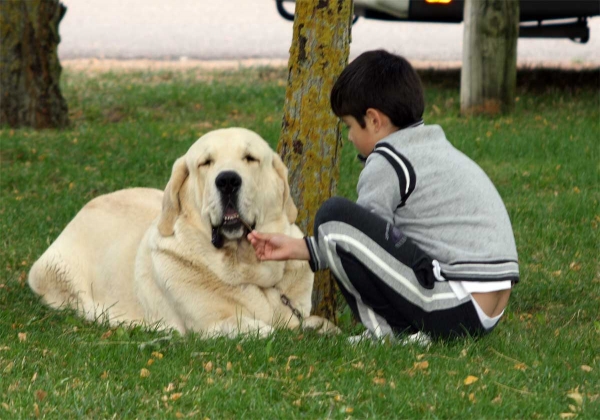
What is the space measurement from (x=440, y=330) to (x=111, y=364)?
140 cm

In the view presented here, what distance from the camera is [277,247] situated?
4371mm

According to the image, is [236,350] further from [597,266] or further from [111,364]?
[597,266]

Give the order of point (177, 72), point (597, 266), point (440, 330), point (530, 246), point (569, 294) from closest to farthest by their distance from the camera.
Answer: point (440, 330) → point (569, 294) → point (597, 266) → point (530, 246) → point (177, 72)

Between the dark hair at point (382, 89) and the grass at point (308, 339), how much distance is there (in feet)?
3.30

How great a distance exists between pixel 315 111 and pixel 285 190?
538 mm

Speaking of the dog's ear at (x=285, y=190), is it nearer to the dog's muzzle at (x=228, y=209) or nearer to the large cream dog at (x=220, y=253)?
the large cream dog at (x=220, y=253)

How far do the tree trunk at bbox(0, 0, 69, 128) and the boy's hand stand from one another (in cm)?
580

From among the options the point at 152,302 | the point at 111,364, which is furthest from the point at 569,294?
the point at 111,364

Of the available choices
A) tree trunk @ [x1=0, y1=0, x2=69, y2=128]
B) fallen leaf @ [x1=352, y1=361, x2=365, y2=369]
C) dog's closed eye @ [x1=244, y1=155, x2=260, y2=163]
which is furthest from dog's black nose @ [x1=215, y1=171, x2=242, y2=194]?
tree trunk @ [x1=0, y1=0, x2=69, y2=128]

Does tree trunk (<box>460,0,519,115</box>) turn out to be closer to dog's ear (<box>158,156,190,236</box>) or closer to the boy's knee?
dog's ear (<box>158,156,190,236</box>)

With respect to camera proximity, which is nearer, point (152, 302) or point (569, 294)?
point (152, 302)

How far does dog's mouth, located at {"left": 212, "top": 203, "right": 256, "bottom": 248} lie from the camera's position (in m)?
4.42

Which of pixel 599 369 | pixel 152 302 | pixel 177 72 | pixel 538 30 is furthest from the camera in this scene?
pixel 177 72

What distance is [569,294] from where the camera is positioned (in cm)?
553
